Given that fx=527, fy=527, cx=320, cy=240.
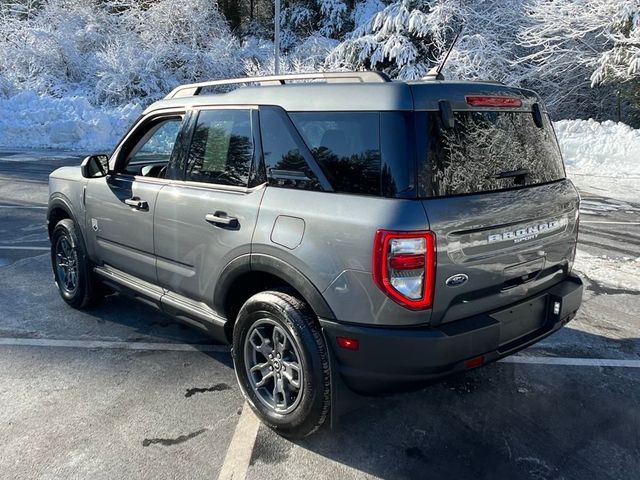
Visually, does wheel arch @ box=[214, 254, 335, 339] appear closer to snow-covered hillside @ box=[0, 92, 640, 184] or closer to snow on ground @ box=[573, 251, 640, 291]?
snow on ground @ box=[573, 251, 640, 291]

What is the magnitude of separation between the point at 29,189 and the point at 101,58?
14.9 m

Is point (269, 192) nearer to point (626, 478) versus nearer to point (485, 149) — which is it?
point (485, 149)

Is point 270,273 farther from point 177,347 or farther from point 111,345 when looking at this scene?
point 111,345

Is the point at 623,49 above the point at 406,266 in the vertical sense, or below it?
above

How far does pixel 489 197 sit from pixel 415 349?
864mm

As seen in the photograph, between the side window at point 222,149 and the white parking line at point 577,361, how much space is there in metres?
2.35

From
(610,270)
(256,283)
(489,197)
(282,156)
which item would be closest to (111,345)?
(256,283)

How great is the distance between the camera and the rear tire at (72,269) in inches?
177

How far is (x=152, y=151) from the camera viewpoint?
4.17 meters

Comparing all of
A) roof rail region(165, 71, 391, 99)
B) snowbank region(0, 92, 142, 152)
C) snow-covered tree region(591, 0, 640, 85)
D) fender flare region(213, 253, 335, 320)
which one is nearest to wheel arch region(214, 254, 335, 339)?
fender flare region(213, 253, 335, 320)

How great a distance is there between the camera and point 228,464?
2.73m

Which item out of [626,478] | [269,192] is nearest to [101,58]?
[269,192]

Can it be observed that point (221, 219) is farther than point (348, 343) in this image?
Yes

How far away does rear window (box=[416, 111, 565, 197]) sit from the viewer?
2488 millimetres
